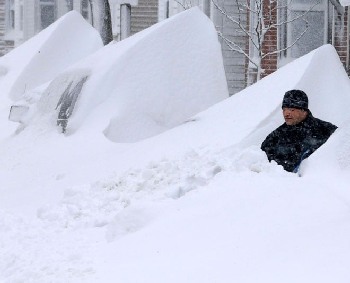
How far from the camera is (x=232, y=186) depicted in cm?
529

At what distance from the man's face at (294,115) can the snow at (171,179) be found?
474 millimetres

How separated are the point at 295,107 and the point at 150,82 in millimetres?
2735

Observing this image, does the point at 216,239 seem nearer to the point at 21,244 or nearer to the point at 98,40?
the point at 21,244

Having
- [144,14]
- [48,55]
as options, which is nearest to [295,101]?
[48,55]

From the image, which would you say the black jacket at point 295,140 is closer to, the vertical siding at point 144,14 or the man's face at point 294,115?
the man's face at point 294,115

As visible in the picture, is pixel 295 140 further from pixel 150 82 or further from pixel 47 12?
pixel 47 12

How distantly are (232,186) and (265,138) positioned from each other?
5.94ft

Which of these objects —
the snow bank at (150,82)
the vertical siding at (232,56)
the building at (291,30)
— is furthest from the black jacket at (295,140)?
the vertical siding at (232,56)

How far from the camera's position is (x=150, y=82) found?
29.7ft

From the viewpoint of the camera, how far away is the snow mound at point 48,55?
476 inches

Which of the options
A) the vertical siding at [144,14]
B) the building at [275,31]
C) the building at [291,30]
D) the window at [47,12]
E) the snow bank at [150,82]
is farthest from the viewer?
the vertical siding at [144,14]

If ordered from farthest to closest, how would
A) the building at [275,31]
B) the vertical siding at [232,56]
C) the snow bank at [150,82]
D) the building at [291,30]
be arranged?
the vertical siding at [232,56] → the building at [291,30] → the building at [275,31] → the snow bank at [150,82]

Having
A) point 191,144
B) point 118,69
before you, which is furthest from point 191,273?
point 118,69

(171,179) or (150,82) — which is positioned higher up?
(150,82)
